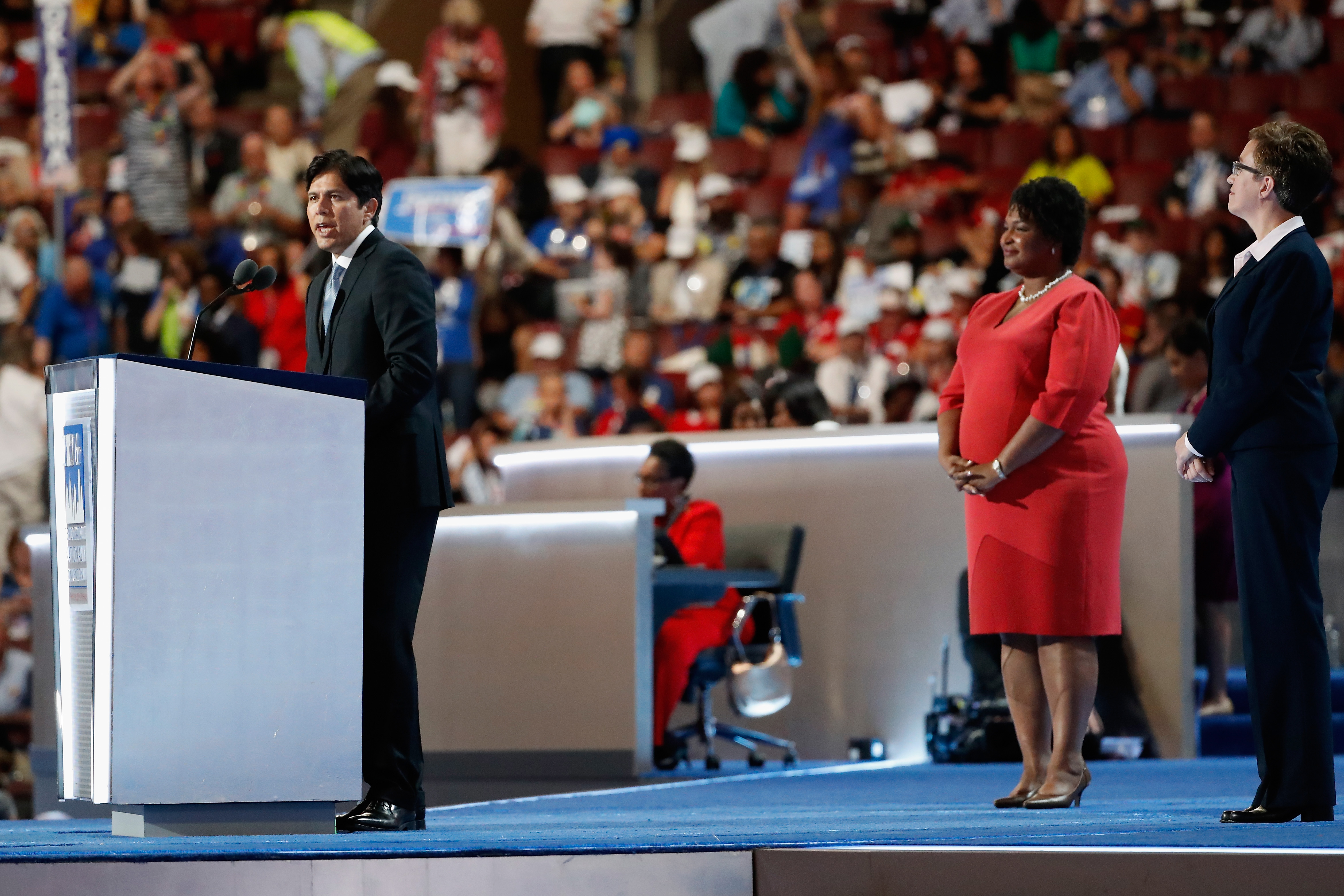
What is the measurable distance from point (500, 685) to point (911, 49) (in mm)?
6743

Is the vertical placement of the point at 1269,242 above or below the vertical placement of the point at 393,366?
above

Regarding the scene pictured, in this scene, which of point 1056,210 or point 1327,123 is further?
point 1327,123

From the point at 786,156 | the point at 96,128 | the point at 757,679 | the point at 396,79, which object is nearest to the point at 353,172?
the point at 757,679

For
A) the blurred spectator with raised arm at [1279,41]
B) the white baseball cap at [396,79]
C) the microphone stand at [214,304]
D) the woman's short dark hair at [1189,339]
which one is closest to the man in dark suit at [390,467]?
the microphone stand at [214,304]

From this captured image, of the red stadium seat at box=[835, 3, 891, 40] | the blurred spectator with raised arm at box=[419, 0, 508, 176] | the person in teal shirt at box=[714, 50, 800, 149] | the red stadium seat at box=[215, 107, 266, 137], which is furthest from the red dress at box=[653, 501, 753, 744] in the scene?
the red stadium seat at box=[215, 107, 266, 137]

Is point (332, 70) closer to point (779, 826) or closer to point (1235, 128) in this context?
point (1235, 128)

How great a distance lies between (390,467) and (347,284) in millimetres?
410

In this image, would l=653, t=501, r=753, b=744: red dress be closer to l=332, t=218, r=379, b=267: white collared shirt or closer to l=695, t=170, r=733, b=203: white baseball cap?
l=332, t=218, r=379, b=267: white collared shirt

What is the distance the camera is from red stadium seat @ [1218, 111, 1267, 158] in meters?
10.6

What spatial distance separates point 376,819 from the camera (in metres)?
4.02

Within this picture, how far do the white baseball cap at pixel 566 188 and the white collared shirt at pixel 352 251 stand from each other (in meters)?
8.35

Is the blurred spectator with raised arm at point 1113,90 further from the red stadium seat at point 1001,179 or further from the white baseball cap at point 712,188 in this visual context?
the white baseball cap at point 712,188

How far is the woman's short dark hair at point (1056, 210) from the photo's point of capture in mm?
4484

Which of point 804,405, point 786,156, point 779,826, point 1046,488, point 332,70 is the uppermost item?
point 332,70
